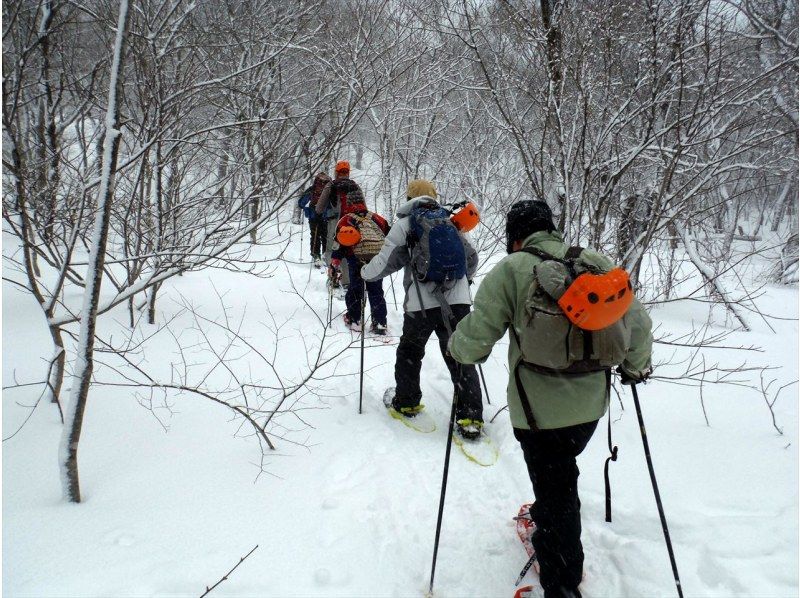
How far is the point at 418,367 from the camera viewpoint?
12.7 feet

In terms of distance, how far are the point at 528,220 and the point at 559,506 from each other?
145 cm

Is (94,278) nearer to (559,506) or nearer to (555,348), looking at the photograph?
(555,348)

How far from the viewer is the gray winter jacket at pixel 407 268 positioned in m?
3.66

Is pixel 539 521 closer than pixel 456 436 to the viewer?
Yes

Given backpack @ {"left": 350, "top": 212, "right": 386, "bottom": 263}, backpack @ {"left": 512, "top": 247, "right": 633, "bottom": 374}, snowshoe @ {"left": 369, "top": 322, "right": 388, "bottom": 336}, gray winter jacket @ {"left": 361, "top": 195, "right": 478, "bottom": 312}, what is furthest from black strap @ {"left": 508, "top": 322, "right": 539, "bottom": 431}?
snowshoe @ {"left": 369, "top": 322, "right": 388, "bottom": 336}

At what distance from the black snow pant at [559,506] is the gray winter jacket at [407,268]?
1.74 meters

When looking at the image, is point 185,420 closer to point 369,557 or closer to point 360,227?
point 369,557

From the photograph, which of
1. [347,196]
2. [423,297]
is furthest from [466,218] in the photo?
[347,196]

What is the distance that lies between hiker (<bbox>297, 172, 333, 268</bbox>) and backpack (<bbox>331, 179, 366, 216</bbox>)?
1.98ft

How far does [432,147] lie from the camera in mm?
15148

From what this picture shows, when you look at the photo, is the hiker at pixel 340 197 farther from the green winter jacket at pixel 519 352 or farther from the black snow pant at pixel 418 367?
the green winter jacket at pixel 519 352

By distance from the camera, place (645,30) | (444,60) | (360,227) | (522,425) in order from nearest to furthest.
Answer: (522,425) < (645,30) < (360,227) < (444,60)

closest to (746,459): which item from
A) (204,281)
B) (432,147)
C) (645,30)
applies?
(645,30)

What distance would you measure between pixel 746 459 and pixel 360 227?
4532mm
